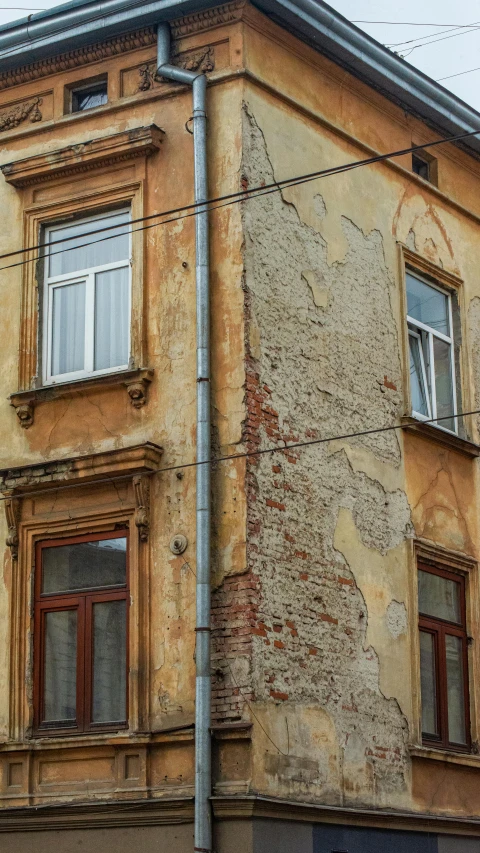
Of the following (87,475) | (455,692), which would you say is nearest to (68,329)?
(87,475)

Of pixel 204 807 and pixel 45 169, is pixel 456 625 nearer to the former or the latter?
pixel 204 807

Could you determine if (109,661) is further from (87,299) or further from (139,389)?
(87,299)

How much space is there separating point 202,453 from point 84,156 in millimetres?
3358

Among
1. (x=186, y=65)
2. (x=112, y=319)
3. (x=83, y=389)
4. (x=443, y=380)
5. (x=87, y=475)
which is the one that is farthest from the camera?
(x=443, y=380)

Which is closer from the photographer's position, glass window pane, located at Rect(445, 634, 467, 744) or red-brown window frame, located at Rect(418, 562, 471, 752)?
red-brown window frame, located at Rect(418, 562, 471, 752)

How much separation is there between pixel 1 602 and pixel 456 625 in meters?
4.75

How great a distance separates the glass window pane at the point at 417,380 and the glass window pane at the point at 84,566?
394 cm

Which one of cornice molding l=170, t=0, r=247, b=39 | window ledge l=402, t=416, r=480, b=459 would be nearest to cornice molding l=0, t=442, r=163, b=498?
window ledge l=402, t=416, r=480, b=459

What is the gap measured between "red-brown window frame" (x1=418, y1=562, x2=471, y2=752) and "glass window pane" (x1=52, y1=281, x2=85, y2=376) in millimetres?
4024

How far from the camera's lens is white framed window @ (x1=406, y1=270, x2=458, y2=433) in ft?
49.5

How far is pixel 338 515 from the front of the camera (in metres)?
13.1

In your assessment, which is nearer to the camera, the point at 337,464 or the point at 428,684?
the point at 337,464

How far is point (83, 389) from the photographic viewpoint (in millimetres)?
12992

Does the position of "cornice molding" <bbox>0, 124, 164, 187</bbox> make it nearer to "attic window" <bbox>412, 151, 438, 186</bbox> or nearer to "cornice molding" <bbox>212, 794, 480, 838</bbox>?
"attic window" <bbox>412, 151, 438, 186</bbox>
